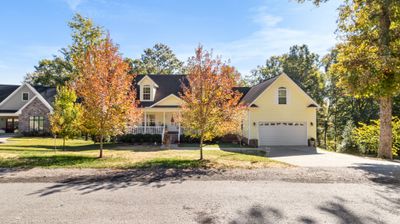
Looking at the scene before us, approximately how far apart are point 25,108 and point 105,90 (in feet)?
67.6

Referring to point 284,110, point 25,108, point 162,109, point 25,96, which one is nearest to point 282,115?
point 284,110

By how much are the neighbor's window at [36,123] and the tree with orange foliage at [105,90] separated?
18.2 metres

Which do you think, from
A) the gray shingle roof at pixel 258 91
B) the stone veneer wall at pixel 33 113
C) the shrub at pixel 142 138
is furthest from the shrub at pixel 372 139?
the stone veneer wall at pixel 33 113

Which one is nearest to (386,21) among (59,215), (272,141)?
(272,141)

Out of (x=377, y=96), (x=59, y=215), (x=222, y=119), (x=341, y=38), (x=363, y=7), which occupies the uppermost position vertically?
(x=363, y=7)

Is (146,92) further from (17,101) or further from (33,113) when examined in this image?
(17,101)

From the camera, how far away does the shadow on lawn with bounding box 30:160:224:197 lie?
7.64 m

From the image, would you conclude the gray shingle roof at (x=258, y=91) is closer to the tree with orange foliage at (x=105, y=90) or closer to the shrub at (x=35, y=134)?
the tree with orange foliage at (x=105, y=90)

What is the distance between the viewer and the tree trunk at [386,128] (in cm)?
1549

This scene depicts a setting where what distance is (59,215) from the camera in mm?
5547

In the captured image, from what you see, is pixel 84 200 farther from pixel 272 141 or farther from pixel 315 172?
pixel 272 141

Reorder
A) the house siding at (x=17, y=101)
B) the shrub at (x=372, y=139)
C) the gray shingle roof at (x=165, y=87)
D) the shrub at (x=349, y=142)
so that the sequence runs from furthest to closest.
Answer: the house siding at (x=17, y=101) → the gray shingle roof at (x=165, y=87) → the shrub at (x=349, y=142) → the shrub at (x=372, y=139)

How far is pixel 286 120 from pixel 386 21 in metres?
9.65

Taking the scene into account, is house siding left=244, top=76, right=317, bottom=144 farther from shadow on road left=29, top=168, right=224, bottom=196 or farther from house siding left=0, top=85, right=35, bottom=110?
house siding left=0, top=85, right=35, bottom=110
